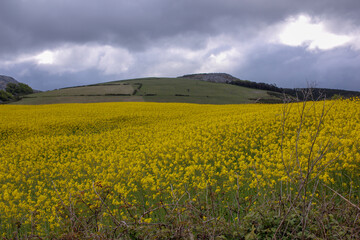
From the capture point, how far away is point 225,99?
52.9m

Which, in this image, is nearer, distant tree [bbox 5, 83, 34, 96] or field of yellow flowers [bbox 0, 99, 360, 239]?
field of yellow flowers [bbox 0, 99, 360, 239]

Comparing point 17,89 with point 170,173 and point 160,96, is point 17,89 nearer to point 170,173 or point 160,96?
point 160,96

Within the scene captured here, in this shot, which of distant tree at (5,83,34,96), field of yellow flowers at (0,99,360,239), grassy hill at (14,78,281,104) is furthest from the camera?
distant tree at (5,83,34,96)

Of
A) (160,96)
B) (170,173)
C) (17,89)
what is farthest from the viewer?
(17,89)

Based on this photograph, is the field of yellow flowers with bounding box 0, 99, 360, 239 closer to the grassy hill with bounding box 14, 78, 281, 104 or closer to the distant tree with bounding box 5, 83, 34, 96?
the grassy hill with bounding box 14, 78, 281, 104

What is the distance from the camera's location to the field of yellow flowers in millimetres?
3402

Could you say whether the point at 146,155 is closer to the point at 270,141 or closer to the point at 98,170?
the point at 98,170

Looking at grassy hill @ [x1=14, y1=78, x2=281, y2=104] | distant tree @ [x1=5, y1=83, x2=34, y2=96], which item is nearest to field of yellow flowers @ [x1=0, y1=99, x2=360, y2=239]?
grassy hill @ [x1=14, y1=78, x2=281, y2=104]

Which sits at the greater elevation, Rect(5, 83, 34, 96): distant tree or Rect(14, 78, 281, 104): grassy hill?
Rect(5, 83, 34, 96): distant tree

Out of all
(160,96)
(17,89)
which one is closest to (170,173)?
(160,96)

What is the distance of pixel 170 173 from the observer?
7395mm

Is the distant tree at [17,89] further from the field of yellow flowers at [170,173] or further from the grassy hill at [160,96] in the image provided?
the field of yellow flowers at [170,173]

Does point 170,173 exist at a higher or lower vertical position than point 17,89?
lower

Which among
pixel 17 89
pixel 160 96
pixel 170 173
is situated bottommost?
pixel 170 173
